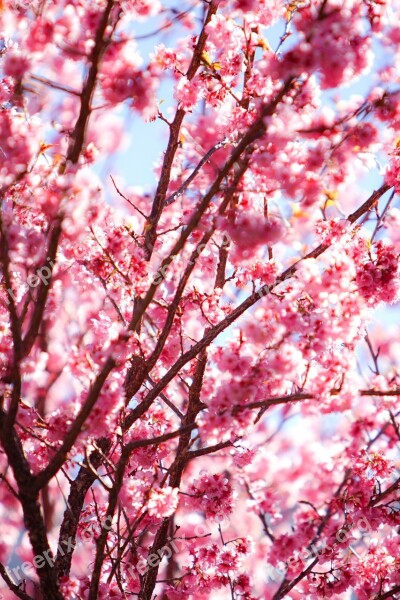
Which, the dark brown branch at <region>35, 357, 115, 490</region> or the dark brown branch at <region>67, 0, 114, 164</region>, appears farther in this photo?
the dark brown branch at <region>35, 357, 115, 490</region>

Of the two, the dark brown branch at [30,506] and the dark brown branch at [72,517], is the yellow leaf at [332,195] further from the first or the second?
the dark brown branch at [30,506]

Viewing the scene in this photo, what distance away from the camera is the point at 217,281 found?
204 inches

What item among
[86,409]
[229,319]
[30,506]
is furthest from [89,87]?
[30,506]

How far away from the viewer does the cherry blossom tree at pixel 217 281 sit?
3.16 metres

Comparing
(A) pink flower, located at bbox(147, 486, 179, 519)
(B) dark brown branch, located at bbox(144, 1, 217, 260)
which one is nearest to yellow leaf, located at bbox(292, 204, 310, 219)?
(B) dark brown branch, located at bbox(144, 1, 217, 260)

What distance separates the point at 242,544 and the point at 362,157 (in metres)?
3.19

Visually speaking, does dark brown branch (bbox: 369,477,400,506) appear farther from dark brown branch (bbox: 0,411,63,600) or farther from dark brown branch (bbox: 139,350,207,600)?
dark brown branch (bbox: 0,411,63,600)

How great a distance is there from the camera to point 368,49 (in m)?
3.31

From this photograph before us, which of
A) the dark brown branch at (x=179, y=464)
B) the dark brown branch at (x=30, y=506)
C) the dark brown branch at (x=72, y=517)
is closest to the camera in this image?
the dark brown branch at (x=30, y=506)

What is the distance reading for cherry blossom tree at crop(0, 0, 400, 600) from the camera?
3158 millimetres


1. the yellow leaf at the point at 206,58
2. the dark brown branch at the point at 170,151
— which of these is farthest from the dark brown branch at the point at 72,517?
the yellow leaf at the point at 206,58

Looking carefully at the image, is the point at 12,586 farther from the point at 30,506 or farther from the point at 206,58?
the point at 206,58

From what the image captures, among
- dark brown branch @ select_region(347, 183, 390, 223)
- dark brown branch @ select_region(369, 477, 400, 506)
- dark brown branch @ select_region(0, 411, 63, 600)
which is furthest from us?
dark brown branch @ select_region(347, 183, 390, 223)

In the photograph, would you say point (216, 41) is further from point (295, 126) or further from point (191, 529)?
point (191, 529)
